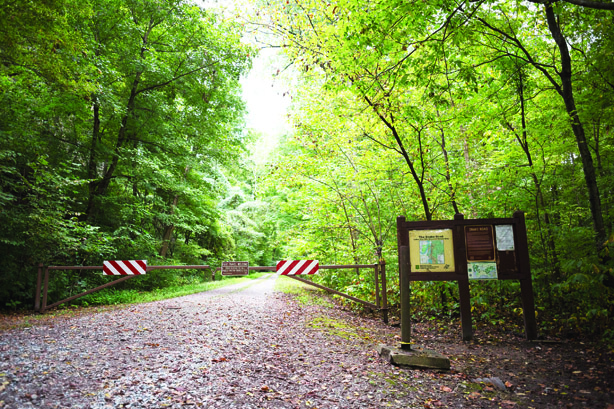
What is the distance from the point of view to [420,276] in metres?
5.59

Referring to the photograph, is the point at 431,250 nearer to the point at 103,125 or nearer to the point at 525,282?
the point at 525,282

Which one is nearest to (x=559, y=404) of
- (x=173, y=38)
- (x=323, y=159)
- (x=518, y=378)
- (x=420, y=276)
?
(x=518, y=378)

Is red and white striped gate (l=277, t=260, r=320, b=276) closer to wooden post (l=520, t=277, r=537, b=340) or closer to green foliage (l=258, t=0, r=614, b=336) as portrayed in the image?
green foliage (l=258, t=0, r=614, b=336)

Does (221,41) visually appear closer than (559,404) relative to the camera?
No

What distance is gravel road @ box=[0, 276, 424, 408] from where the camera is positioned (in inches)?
119

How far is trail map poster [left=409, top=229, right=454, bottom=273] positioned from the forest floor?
139cm

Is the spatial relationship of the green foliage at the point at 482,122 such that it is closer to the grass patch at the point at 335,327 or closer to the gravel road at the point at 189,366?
the grass patch at the point at 335,327

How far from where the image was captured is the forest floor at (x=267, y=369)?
3123 mm

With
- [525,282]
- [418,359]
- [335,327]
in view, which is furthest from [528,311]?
[335,327]

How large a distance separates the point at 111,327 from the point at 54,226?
3.53m

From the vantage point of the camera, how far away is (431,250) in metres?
5.71

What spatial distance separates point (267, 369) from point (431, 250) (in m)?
3.51

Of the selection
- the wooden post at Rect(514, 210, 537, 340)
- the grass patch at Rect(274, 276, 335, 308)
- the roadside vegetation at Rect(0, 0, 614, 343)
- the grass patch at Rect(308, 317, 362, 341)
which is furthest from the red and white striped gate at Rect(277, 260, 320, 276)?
the wooden post at Rect(514, 210, 537, 340)

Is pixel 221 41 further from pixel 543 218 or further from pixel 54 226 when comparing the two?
pixel 543 218
